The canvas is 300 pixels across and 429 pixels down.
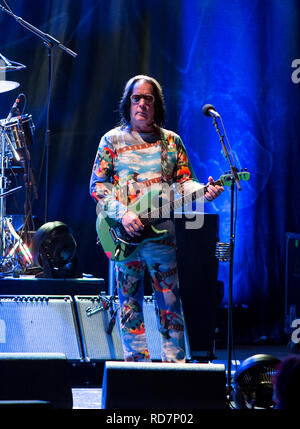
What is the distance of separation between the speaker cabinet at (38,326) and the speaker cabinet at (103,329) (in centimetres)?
7

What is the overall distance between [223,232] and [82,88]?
2.07 m

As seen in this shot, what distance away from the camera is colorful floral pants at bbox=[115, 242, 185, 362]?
3.29m

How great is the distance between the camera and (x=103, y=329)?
4426 millimetres

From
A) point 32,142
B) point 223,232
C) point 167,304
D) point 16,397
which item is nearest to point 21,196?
point 32,142

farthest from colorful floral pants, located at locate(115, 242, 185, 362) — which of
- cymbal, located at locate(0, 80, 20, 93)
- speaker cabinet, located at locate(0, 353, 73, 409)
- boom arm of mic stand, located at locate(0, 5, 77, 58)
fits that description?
boom arm of mic stand, located at locate(0, 5, 77, 58)

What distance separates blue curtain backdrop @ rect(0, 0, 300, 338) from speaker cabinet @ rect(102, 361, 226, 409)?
3854 mm

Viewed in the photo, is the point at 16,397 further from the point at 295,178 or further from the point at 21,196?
the point at 295,178

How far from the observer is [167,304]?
3.29 metres

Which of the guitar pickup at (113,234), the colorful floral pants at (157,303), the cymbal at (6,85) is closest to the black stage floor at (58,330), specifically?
the colorful floral pants at (157,303)

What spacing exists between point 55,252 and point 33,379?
103 inches

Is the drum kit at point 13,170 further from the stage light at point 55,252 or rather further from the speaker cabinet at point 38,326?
the speaker cabinet at point 38,326

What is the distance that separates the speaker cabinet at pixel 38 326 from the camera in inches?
166

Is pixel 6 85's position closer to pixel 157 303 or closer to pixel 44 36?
pixel 44 36

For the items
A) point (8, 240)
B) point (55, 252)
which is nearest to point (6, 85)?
point (8, 240)
